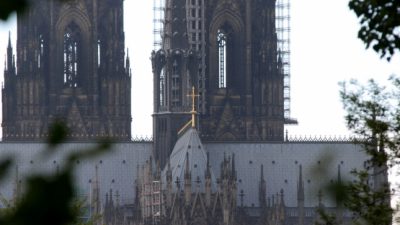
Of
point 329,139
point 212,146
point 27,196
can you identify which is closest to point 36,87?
point 212,146

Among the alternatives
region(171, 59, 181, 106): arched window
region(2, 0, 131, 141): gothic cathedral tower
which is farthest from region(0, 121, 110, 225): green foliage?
region(2, 0, 131, 141): gothic cathedral tower

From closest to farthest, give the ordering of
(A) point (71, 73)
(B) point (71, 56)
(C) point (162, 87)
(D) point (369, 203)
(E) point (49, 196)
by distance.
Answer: (E) point (49, 196)
(D) point (369, 203)
(C) point (162, 87)
(A) point (71, 73)
(B) point (71, 56)

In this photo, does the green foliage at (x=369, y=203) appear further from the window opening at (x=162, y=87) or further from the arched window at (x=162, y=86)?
the arched window at (x=162, y=86)

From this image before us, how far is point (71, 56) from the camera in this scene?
10462cm

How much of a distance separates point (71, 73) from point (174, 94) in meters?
8.37

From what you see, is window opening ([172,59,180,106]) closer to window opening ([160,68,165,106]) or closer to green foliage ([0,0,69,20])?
window opening ([160,68,165,106])

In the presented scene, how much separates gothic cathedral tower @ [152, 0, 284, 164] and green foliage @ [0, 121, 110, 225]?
89409 millimetres

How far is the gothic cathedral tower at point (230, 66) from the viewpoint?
331ft

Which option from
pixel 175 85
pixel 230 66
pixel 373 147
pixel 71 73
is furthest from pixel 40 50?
pixel 373 147

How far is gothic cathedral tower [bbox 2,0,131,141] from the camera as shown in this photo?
10250 cm

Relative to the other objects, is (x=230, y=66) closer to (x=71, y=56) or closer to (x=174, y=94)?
(x=174, y=94)

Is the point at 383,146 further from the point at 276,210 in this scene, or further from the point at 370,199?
the point at 276,210

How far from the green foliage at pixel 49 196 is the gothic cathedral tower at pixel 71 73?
9176 cm

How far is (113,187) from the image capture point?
10356 cm
